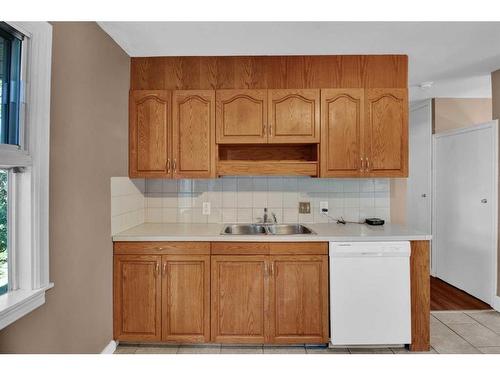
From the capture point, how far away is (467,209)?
3543 millimetres

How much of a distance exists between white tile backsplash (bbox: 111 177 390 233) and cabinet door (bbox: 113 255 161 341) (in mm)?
690

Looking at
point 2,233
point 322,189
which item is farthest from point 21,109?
point 322,189

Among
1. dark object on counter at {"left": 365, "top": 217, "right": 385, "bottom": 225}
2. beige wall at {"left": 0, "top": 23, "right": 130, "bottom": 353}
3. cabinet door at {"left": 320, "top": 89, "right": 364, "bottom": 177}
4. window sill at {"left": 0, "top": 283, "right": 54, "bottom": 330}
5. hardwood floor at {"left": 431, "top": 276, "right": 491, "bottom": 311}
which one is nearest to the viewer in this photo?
window sill at {"left": 0, "top": 283, "right": 54, "bottom": 330}

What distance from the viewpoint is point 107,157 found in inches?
87.4

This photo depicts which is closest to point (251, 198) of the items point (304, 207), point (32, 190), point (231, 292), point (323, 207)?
point (304, 207)

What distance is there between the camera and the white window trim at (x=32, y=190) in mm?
1432

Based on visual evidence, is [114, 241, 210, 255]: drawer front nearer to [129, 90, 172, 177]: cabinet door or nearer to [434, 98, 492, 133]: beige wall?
[129, 90, 172, 177]: cabinet door

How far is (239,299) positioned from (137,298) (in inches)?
29.8

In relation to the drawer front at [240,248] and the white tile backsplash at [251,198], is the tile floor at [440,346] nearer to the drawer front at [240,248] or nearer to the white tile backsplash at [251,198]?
the drawer front at [240,248]

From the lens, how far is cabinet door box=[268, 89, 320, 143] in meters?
2.56

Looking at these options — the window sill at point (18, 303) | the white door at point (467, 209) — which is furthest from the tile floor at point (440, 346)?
the window sill at point (18, 303)

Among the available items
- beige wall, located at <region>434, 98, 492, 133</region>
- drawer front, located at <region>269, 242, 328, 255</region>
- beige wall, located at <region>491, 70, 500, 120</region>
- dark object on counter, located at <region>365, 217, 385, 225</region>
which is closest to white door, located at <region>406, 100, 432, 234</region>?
beige wall, located at <region>434, 98, 492, 133</region>
